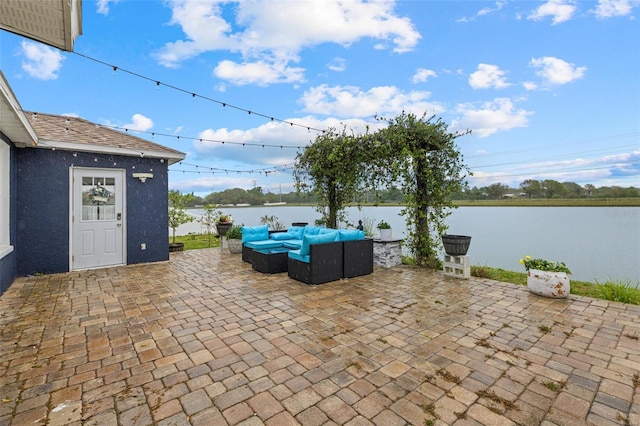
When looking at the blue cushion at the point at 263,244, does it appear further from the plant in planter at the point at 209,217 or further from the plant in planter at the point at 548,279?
the plant in planter at the point at 548,279

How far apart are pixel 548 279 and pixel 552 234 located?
3827 mm

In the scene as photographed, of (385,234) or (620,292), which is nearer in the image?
(620,292)

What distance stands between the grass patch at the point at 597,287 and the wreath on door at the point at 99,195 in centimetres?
782

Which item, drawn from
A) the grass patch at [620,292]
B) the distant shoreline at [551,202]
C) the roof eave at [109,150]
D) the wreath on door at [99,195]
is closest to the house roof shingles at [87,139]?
the roof eave at [109,150]

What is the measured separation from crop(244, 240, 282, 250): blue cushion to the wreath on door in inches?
125

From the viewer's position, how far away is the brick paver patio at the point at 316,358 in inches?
74.0

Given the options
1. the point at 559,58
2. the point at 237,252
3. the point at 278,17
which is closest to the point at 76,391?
the point at 237,252

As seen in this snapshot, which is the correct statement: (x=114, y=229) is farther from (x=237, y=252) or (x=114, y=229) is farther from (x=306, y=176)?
(x=306, y=176)

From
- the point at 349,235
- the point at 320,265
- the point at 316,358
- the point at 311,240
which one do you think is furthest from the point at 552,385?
the point at 349,235

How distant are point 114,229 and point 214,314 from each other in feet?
14.6

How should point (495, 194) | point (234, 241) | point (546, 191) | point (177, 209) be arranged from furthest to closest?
point (177, 209) → point (495, 194) → point (234, 241) → point (546, 191)

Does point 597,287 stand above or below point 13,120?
below

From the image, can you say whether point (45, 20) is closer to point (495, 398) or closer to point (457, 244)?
point (495, 398)

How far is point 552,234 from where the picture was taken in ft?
23.6
